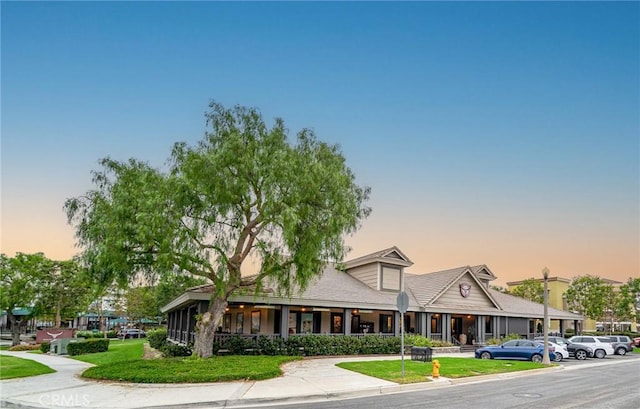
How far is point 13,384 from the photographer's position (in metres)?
16.1

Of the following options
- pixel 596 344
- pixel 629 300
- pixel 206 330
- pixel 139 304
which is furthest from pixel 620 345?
pixel 139 304

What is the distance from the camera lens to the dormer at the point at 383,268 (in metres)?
35.8

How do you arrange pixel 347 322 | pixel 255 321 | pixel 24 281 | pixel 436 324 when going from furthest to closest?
pixel 24 281 < pixel 436 324 < pixel 255 321 < pixel 347 322

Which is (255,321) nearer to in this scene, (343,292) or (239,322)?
(239,322)

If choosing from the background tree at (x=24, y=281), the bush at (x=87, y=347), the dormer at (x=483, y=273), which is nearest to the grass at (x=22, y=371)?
the bush at (x=87, y=347)

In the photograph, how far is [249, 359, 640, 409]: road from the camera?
13594 mm

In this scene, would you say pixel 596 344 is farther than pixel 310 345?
Yes

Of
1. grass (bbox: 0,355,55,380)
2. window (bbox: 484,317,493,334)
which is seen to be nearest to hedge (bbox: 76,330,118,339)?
grass (bbox: 0,355,55,380)

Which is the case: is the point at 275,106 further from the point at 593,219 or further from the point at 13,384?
the point at 593,219

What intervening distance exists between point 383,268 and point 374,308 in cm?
547

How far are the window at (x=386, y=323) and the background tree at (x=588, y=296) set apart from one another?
3654 centimetres

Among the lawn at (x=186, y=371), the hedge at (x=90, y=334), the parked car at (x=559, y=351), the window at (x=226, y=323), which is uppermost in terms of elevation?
the window at (x=226, y=323)

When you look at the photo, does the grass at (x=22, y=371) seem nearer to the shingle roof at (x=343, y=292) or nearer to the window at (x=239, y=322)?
the window at (x=239, y=322)

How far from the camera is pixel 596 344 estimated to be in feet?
118
